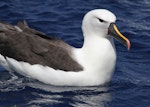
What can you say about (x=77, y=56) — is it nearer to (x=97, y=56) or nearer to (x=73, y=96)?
(x=97, y=56)

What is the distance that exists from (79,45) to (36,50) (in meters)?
2.34

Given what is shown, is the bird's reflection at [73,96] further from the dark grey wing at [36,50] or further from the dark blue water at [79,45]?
the dark grey wing at [36,50]

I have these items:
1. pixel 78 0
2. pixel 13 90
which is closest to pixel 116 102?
pixel 13 90

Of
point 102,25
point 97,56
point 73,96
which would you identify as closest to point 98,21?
point 102,25

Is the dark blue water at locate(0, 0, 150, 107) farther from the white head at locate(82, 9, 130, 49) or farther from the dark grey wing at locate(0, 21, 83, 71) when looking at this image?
the white head at locate(82, 9, 130, 49)

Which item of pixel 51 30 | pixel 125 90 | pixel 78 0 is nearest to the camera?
pixel 125 90

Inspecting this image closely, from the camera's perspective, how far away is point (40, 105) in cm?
1039

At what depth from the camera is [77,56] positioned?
1091 centimetres

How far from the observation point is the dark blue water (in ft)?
34.8

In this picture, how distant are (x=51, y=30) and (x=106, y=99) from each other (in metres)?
3.82

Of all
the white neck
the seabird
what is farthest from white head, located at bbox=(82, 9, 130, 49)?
the white neck

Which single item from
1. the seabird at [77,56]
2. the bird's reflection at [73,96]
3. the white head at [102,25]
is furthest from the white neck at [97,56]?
the bird's reflection at [73,96]

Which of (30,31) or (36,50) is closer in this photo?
(36,50)

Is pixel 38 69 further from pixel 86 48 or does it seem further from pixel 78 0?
pixel 78 0
